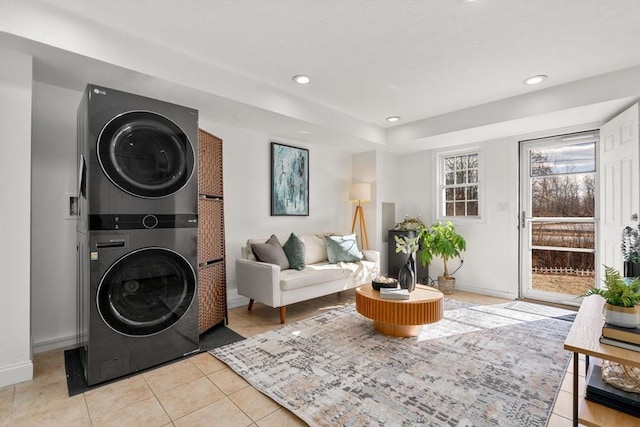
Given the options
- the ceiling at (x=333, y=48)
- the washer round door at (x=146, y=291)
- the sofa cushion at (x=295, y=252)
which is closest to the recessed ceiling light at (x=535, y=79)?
the ceiling at (x=333, y=48)

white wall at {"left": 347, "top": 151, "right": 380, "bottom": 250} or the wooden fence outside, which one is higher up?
white wall at {"left": 347, "top": 151, "right": 380, "bottom": 250}

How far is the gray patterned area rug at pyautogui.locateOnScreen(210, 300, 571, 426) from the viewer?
5.94 ft

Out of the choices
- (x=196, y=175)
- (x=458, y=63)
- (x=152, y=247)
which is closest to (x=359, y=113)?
(x=458, y=63)

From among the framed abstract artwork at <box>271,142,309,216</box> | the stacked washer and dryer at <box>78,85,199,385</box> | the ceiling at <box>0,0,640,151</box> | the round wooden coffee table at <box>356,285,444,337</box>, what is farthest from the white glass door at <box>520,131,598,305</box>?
the stacked washer and dryer at <box>78,85,199,385</box>

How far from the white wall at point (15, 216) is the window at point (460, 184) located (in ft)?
16.3

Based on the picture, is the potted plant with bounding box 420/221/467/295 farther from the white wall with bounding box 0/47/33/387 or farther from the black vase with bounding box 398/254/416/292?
the white wall with bounding box 0/47/33/387

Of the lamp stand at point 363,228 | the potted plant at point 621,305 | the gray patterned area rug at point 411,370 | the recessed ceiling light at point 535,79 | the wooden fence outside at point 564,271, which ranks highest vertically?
the recessed ceiling light at point 535,79

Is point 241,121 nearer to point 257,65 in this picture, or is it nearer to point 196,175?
point 257,65

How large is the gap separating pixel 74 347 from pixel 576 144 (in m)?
5.83

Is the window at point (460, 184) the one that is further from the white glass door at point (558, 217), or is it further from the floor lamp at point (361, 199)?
the floor lamp at point (361, 199)

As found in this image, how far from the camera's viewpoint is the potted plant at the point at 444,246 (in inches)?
179

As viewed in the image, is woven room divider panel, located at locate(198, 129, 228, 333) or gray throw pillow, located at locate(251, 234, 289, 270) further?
gray throw pillow, located at locate(251, 234, 289, 270)

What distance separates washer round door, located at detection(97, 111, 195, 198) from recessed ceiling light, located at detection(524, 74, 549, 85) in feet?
10.8

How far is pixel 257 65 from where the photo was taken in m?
2.90
